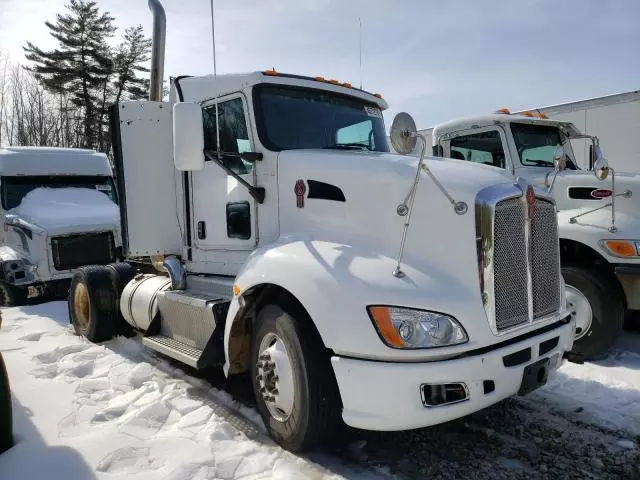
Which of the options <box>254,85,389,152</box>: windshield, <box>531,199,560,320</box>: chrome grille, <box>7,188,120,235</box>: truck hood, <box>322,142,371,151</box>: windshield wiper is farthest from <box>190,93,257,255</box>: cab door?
<box>7,188,120,235</box>: truck hood

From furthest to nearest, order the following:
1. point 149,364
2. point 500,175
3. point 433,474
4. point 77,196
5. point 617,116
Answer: point 77,196 → point 617,116 → point 149,364 → point 500,175 → point 433,474

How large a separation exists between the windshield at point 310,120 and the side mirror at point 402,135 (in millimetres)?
1091

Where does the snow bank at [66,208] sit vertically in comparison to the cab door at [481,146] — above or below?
below

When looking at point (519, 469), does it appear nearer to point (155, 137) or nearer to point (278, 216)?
point (278, 216)

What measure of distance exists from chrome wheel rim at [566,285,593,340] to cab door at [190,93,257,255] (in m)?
3.27

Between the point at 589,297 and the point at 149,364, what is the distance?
435 centimetres

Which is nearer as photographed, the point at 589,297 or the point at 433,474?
the point at 433,474

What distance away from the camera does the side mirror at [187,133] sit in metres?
3.86

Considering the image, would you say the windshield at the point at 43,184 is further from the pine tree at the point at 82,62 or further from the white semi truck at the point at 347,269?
the pine tree at the point at 82,62

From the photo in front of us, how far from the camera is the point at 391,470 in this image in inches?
122

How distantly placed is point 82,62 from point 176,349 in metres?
27.3

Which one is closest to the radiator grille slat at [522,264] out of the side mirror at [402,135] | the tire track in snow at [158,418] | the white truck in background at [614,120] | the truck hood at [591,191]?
the side mirror at [402,135]

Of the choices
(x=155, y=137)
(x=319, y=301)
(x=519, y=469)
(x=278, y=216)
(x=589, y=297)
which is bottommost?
(x=519, y=469)

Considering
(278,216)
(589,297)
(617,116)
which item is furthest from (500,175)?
(617,116)
